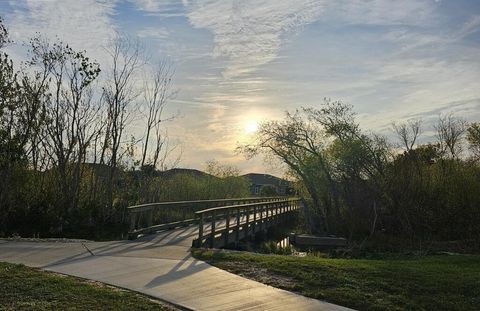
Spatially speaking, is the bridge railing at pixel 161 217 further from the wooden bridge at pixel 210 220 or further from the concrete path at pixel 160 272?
the concrete path at pixel 160 272

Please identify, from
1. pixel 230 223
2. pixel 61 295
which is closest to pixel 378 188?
pixel 230 223

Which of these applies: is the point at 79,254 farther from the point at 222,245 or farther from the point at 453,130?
the point at 453,130

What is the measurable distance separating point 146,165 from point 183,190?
30.3 ft

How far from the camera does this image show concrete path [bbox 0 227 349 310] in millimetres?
6340

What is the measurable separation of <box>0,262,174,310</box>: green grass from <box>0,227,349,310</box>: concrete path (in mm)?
362

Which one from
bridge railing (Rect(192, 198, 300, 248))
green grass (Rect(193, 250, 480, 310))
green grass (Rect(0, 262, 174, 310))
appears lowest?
green grass (Rect(0, 262, 174, 310))

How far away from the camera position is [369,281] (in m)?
7.57

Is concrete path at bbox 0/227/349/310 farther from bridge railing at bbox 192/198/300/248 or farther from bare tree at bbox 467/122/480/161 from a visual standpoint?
bare tree at bbox 467/122/480/161

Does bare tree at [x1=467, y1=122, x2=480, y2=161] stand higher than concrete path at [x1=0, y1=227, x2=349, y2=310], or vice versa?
bare tree at [x1=467, y1=122, x2=480, y2=161]

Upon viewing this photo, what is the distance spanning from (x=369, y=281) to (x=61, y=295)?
4.83 metres

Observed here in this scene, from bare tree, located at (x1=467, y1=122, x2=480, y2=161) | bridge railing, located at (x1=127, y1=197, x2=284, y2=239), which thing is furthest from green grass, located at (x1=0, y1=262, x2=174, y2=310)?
bare tree, located at (x1=467, y1=122, x2=480, y2=161)

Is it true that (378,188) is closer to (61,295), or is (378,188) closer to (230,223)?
(230,223)

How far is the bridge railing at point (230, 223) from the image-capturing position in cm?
1301

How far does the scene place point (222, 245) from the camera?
14.7 m
